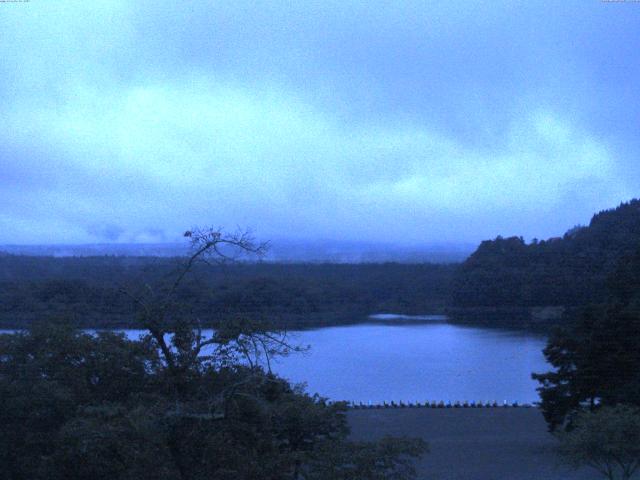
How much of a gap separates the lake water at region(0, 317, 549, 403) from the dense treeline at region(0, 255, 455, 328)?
369 millimetres

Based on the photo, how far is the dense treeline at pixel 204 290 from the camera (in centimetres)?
612

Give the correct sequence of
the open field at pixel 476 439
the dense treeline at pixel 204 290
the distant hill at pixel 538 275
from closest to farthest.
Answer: the dense treeline at pixel 204 290
the open field at pixel 476 439
the distant hill at pixel 538 275

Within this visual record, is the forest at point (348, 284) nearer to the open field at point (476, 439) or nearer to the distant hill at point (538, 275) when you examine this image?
the distant hill at point (538, 275)

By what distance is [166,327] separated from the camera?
15.4 ft

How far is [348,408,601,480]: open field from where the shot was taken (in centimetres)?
796

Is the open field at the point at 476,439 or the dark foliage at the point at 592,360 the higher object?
the dark foliage at the point at 592,360

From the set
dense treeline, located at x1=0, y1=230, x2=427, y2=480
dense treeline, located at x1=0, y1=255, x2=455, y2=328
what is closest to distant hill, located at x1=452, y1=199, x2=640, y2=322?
dense treeline, located at x1=0, y1=255, x2=455, y2=328

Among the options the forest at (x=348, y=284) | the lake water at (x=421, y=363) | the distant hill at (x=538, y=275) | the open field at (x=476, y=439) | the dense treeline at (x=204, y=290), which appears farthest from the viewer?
the distant hill at (x=538, y=275)

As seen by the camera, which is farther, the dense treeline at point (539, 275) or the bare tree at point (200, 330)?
the dense treeline at point (539, 275)

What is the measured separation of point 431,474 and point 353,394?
81.7 inches

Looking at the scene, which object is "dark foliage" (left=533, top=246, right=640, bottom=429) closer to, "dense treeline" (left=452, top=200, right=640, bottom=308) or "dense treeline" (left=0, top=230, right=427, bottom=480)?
"dense treeline" (left=452, top=200, right=640, bottom=308)

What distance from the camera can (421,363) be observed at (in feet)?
34.5

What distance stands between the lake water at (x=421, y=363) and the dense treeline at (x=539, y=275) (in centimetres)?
60

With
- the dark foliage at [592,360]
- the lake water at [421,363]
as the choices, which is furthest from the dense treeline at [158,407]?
the dark foliage at [592,360]
